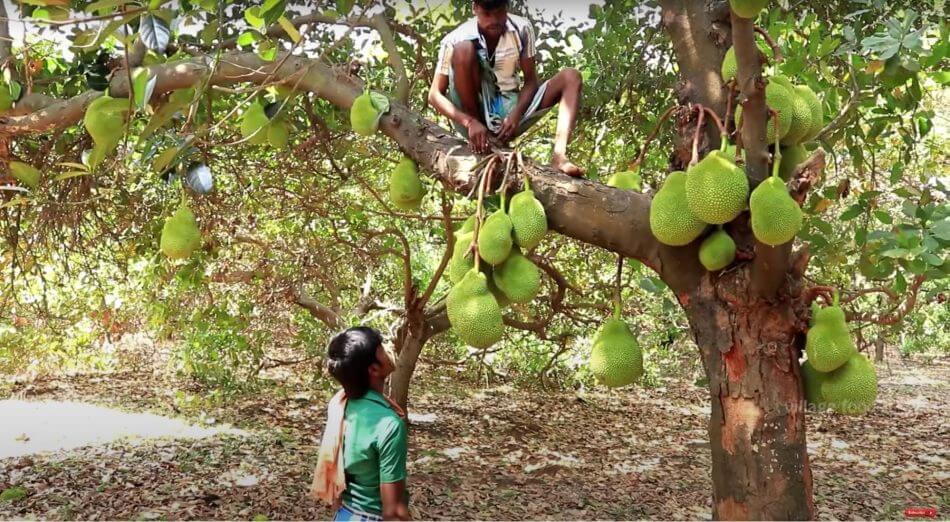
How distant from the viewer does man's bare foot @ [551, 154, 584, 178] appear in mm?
2175

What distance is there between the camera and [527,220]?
1.99 metres

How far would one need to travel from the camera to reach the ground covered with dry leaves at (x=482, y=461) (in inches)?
167

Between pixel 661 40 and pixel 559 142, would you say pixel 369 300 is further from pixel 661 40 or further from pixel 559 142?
pixel 559 142

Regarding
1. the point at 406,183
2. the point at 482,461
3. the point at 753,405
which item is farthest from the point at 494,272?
the point at 482,461

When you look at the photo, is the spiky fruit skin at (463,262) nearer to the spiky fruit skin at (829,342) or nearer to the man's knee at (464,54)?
the man's knee at (464,54)

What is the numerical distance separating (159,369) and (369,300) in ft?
14.1

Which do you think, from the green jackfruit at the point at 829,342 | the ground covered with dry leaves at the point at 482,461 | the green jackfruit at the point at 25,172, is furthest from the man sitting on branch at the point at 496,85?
the ground covered with dry leaves at the point at 482,461

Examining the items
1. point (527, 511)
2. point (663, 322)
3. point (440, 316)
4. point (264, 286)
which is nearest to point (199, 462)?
point (264, 286)

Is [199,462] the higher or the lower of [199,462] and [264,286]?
the lower

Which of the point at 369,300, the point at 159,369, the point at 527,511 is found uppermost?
the point at 369,300

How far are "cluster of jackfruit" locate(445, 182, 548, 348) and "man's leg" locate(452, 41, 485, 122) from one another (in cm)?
52

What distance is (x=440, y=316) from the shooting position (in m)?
5.11

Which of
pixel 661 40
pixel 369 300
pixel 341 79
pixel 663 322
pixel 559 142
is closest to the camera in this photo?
pixel 559 142

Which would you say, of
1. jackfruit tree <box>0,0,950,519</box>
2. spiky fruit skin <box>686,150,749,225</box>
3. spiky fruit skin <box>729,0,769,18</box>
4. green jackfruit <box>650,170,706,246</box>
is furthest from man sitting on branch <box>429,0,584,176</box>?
spiky fruit skin <box>729,0,769,18</box>
